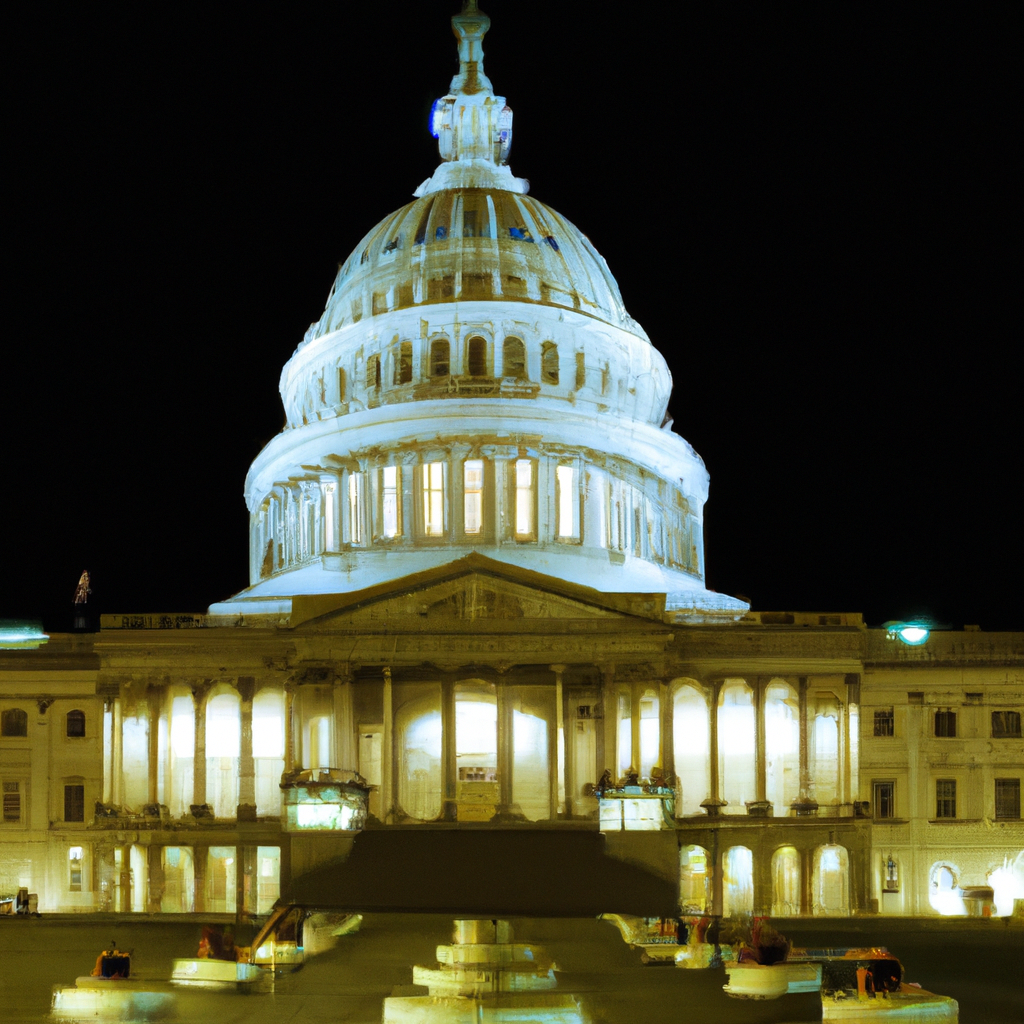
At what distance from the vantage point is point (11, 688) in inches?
3310

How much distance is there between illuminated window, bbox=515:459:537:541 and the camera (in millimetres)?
91688

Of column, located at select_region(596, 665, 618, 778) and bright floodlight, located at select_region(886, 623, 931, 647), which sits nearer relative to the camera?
column, located at select_region(596, 665, 618, 778)

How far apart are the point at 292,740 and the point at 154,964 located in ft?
96.0

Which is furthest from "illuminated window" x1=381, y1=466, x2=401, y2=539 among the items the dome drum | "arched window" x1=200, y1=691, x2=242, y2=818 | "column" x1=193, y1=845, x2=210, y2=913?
"column" x1=193, y1=845, x2=210, y2=913

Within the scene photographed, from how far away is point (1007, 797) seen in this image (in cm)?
8244

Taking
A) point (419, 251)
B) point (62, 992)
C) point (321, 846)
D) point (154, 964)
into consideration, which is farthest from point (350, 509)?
point (62, 992)

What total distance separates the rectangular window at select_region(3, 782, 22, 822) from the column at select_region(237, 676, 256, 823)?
35.9ft

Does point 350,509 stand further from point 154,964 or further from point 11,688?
point 154,964

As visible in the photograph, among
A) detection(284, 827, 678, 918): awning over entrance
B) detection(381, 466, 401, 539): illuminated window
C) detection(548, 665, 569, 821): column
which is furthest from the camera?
detection(381, 466, 401, 539): illuminated window

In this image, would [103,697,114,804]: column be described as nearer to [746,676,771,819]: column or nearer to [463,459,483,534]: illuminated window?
[463,459,483,534]: illuminated window

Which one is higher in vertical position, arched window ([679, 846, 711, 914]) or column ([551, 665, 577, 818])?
column ([551, 665, 577, 818])

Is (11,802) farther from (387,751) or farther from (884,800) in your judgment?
(884,800)

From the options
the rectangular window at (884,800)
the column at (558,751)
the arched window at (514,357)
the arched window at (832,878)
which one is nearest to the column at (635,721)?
the column at (558,751)

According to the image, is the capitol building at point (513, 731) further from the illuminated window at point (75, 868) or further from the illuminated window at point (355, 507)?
the illuminated window at point (355, 507)
